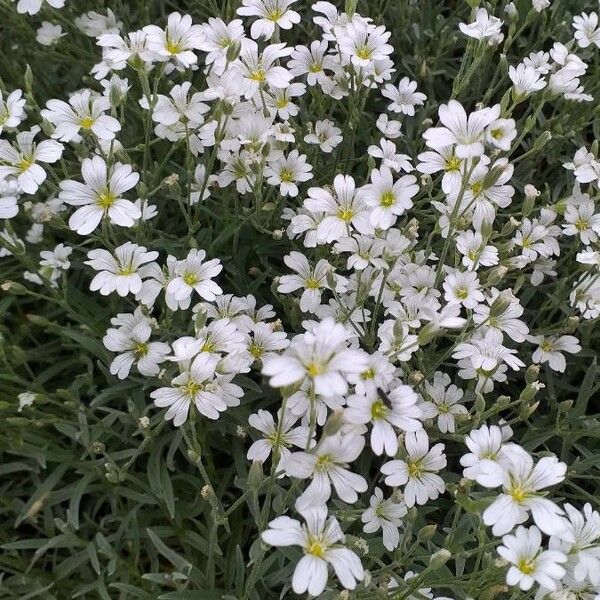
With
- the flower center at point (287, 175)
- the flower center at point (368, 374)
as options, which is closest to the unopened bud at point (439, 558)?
the flower center at point (368, 374)

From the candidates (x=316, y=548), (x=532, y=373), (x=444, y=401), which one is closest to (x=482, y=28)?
(x=532, y=373)

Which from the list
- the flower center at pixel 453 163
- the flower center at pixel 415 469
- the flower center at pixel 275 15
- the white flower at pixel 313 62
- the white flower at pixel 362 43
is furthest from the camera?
the white flower at pixel 313 62

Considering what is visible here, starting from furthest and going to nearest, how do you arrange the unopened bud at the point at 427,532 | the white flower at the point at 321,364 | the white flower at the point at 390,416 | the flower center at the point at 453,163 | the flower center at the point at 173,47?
the flower center at the point at 173,47, the flower center at the point at 453,163, the unopened bud at the point at 427,532, the white flower at the point at 390,416, the white flower at the point at 321,364

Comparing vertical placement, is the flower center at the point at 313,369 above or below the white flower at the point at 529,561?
above

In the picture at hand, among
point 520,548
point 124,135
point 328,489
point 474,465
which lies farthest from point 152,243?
point 520,548

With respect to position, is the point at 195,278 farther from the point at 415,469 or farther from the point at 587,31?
the point at 587,31

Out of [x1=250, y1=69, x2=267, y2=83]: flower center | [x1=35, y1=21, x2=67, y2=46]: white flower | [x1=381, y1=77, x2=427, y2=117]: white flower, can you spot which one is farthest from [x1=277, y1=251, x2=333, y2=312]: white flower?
[x1=35, y1=21, x2=67, y2=46]: white flower

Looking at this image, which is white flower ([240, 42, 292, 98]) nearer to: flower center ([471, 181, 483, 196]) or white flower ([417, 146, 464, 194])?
white flower ([417, 146, 464, 194])

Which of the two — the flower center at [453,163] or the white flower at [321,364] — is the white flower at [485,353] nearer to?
the flower center at [453,163]
